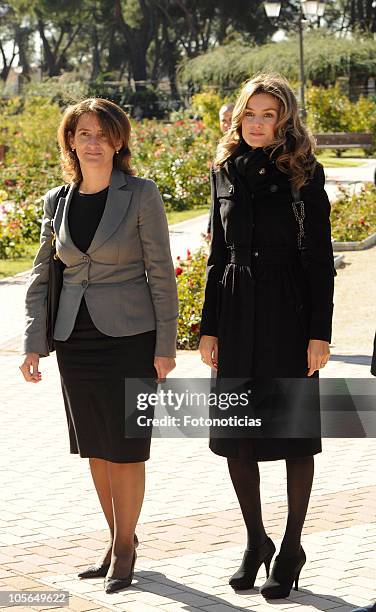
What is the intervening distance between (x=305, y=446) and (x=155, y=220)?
955 mm

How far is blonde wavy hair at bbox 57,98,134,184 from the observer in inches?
168

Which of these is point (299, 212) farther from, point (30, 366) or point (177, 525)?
point (177, 525)

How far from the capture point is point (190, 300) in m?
10.2

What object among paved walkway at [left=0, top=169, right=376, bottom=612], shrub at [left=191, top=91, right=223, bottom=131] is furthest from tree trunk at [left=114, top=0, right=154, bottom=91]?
paved walkway at [left=0, top=169, right=376, bottom=612]

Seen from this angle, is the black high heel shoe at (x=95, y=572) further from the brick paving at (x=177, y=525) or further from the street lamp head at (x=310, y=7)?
the street lamp head at (x=310, y=7)

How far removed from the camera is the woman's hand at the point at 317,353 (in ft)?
13.6

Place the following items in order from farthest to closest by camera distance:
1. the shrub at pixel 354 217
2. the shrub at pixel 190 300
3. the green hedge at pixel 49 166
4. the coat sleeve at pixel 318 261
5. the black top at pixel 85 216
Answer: the green hedge at pixel 49 166 → the shrub at pixel 354 217 → the shrub at pixel 190 300 → the black top at pixel 85 216 → the coat sleeve at pixel 318 261

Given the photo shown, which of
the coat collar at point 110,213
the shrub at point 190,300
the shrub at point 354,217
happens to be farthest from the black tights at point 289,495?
the shrub at point 354,217

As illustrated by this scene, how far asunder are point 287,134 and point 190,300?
6.06 metres

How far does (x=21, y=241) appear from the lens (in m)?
17.7

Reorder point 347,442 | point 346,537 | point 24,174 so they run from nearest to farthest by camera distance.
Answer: point 346,537, point 347,442, point 24,174

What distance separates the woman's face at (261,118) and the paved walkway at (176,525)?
5.20 ft

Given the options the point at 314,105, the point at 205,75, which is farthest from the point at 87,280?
the point at 205,75

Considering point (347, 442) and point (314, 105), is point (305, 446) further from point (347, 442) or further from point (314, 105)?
point (314, 105)
